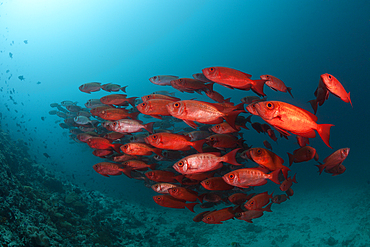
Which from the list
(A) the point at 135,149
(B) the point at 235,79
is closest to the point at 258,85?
(B) the point at 235,79

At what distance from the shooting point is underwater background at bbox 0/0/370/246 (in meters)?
8.32

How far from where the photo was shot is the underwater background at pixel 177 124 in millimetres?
8320

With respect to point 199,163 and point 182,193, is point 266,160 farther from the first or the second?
point 182,193

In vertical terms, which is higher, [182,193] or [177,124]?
[177,124]

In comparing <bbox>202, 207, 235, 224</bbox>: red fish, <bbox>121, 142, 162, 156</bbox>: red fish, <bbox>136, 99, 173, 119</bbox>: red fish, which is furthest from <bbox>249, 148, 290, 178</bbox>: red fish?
<bbox>121, 142, 162, 156</bbox>: red fish

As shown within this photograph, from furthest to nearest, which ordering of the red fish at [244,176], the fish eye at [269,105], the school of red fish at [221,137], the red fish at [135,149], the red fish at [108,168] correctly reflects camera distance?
the red fish at [108,168] → the red fish at [135,149] → the red fish at [244,176] → the school of red fish at [221,137] → the fish eye at [269,105]

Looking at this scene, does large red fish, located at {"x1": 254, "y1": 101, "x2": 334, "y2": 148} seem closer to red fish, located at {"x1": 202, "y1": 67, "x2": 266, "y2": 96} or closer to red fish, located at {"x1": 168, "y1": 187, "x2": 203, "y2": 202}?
red fish, located at {"x1": 202, "y1": 67, "x2": 266, "y2": 96}

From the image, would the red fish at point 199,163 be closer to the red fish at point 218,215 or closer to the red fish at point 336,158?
the red fish at point 218,215

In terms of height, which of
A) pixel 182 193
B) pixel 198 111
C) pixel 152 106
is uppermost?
pixel 152 106

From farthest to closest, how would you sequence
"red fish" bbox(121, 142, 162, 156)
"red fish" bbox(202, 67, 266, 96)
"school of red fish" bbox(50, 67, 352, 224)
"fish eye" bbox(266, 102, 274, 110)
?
"red fish" bbox(121, 142, 162, 156) < "red fish" bbox(202, 67, 266, 96) < "school of red fish" bbox(50, 67, 352, 224) < "fish eye" bbox(266, 102, 274, 110)

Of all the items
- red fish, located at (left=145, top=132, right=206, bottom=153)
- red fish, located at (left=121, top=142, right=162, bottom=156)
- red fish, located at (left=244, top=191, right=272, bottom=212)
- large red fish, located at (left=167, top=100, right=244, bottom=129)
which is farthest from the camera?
red fish, located at (left=121, top=142, right=162, bottom=156)

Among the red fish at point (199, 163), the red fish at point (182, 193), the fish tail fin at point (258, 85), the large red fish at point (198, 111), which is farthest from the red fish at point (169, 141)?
the fish tail fin at point (258, 85)

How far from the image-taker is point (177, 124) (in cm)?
6178

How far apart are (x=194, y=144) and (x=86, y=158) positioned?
46823 mm
